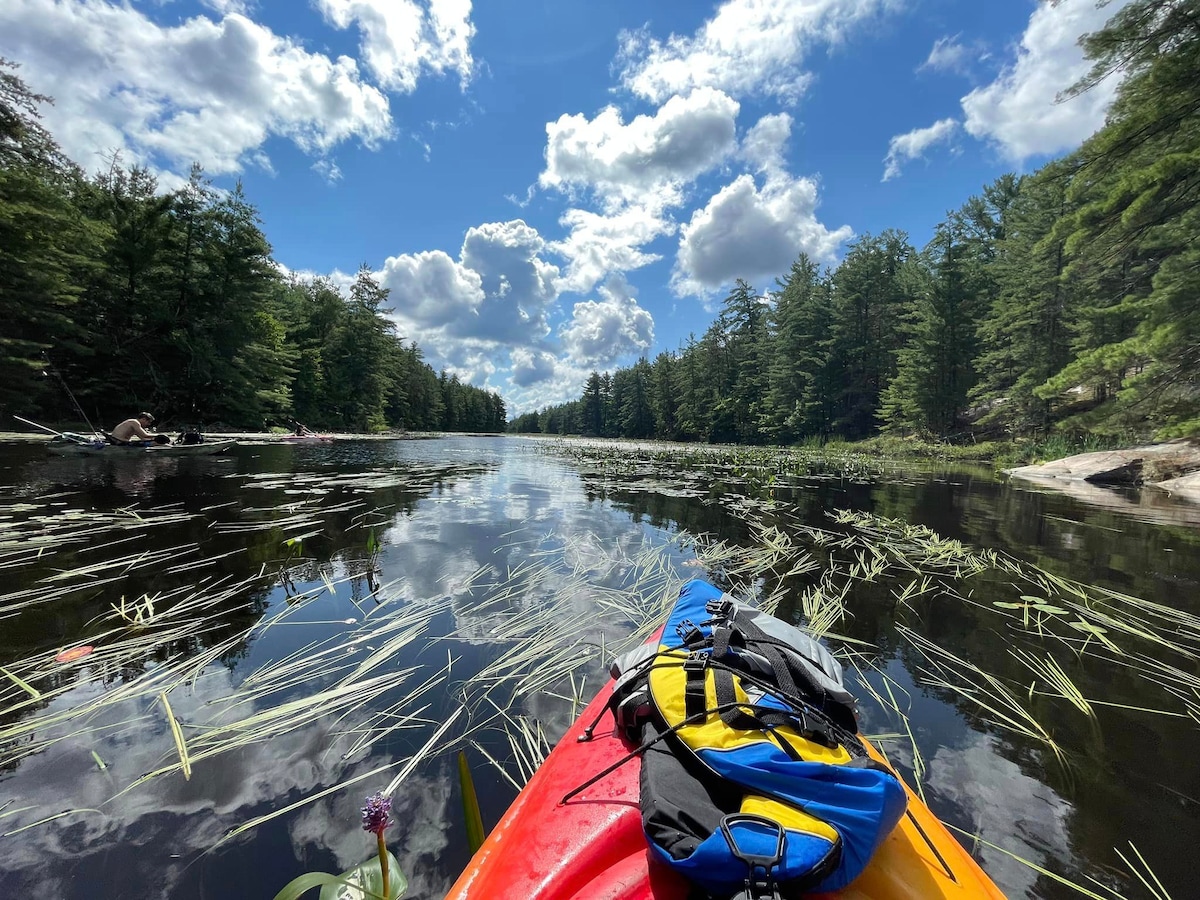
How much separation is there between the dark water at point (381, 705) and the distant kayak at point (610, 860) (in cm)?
47

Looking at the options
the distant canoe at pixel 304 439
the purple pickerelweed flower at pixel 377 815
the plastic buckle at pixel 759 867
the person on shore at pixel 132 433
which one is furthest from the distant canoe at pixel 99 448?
the plastic buckle at pixel 759 867

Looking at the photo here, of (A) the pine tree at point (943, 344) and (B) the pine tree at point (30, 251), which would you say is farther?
(A) the pine tree at point (943, 344)

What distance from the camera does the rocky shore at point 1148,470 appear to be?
11.1m

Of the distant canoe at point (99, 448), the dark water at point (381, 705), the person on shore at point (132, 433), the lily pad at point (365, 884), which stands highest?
the person on shore at point (132, 433)

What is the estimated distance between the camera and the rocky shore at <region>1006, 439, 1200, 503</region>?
1106cm

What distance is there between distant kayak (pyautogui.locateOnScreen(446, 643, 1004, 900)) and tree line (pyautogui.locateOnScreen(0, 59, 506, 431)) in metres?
22.4

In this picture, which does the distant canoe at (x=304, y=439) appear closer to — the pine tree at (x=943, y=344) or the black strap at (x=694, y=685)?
the black strap at (x=694, y=685)

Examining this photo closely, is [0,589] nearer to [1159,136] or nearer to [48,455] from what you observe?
[48,455]

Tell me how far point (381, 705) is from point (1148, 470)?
61.5 ft

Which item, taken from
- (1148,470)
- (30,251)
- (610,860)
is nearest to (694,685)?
(610,860)

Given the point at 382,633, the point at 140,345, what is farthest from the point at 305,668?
the point at 140,345

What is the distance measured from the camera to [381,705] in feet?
8.32

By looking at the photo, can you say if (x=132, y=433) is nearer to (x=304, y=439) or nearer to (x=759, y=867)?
(x=304, y=439)

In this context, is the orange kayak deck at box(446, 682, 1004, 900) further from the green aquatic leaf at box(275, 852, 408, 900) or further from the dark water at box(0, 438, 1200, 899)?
the dark water at box(0, 438, 1200, 899)
